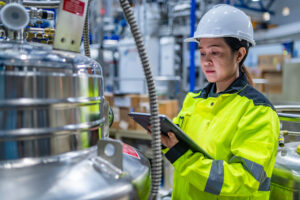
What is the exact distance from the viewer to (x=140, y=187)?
0.54 metres

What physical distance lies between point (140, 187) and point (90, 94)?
0.24 meters

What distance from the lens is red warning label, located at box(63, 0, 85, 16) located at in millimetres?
562

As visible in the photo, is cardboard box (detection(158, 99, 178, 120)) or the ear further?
cardboard box (detection(158, 99, 178, 120))

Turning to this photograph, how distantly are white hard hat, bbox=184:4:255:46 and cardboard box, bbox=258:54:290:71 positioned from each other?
528 centimetres

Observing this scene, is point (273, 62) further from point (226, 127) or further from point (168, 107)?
point (226, 127)

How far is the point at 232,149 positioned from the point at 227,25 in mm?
500

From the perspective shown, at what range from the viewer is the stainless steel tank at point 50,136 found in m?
0.48

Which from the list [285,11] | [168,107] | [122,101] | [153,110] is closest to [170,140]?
[153,110]

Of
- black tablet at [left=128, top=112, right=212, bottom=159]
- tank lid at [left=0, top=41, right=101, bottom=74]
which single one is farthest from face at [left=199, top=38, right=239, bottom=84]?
tank lid at [left=0, top=41, right=101, bottom=74]

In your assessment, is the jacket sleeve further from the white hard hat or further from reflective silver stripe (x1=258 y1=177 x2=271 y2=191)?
the white hard hat

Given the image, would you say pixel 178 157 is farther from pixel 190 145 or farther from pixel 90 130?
pixel 90 130

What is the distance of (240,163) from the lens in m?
0.86

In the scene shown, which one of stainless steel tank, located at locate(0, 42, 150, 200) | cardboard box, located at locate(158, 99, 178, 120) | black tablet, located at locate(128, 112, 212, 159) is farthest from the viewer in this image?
cardboard box, located at locate(158, 99, 178, 120)

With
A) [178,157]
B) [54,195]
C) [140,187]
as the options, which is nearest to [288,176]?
[178,157]
